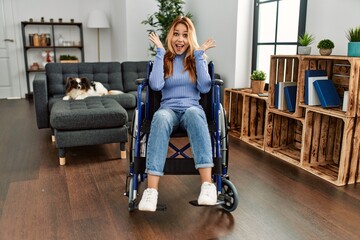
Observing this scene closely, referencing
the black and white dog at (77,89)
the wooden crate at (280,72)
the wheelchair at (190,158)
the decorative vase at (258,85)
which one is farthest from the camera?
the black and white dog at (77,89)

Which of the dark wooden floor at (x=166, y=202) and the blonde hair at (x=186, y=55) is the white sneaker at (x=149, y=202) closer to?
the dark wooden floor at (x=166, y=202)

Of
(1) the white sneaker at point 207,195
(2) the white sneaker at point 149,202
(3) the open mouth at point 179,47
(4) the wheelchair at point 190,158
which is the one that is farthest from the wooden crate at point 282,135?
(2) the white sneaker at point 149,202

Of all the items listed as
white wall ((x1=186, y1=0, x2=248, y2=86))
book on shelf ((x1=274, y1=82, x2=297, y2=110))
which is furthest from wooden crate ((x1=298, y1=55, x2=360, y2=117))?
white wall ((x1=186, y1=0, x2=248, y2=86))

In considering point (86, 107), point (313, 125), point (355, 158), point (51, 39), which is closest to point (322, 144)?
point (313, 125)

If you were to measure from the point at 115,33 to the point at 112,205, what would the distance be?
473 centimetres

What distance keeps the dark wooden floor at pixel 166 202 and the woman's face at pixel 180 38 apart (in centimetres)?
99

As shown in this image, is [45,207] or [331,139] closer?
[45,207]

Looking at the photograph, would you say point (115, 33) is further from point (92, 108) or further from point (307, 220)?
point (307, 220)

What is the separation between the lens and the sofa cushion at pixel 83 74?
389 centimetres

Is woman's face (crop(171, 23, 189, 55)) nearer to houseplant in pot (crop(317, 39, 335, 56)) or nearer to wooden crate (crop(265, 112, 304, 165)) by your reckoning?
houseplant in pot (crop(317, 39, 335, 56))

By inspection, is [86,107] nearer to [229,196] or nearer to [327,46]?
[229,196]

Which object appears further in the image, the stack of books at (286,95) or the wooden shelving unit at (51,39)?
the wooden shelving unit at (51,39)

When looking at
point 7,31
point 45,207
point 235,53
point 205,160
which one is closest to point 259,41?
point 235,53

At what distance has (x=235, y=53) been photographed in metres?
3.92
